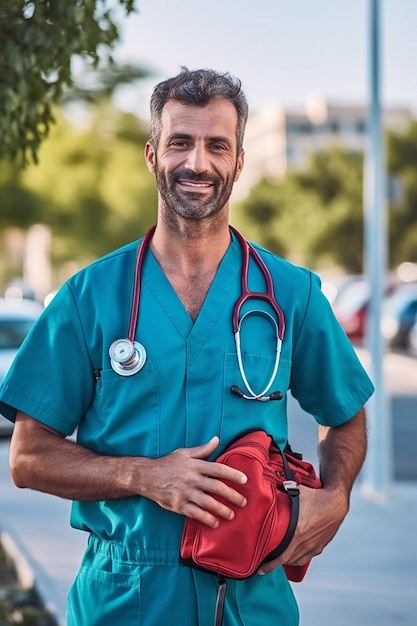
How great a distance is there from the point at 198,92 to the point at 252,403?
0.67m

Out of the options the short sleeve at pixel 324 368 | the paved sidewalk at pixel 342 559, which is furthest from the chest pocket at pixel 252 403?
the paved sidewalk at pixel 342 559

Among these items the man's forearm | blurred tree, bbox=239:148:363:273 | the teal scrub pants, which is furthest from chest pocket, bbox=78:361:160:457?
blurred tree, bbox=239:148:363:273

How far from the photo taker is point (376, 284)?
7.88 meters

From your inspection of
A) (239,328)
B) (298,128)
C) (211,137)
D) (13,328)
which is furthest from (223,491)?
(298,128)

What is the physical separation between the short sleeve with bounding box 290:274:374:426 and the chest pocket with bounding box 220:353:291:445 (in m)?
0.11

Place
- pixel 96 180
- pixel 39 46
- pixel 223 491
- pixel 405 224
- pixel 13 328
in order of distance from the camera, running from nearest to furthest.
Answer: pixel 223 491, pixel 39 46, pixel 13 328, pixel 96 180, pixel 405 224

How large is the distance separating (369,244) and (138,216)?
27450mm

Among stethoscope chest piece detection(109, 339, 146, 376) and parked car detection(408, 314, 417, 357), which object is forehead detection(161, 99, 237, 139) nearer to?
stethoscope chest piece detection(109, 339, 146, 376)

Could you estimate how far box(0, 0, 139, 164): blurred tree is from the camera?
11.5ft

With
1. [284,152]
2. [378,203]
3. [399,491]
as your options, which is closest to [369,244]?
[378,203]

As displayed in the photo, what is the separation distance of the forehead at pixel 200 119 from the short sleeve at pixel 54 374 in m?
0.44

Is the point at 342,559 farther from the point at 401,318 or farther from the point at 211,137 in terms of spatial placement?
the point at 401,318

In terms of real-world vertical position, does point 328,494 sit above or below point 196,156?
below

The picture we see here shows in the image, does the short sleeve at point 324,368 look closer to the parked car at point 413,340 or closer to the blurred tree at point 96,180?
the parked car at point 413,340
